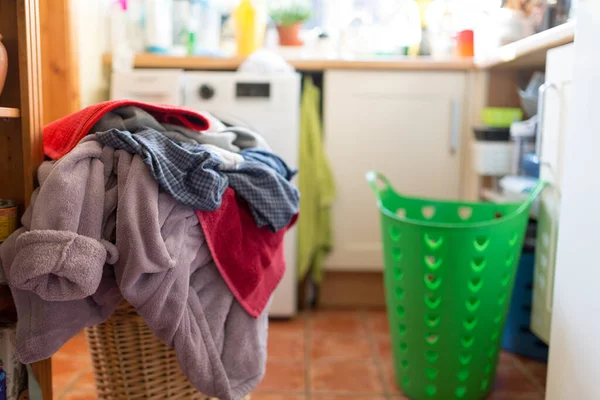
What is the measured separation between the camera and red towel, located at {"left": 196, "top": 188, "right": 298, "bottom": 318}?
911 mm

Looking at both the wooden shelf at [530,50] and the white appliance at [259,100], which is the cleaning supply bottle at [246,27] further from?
the wooden shelf at [530,50]

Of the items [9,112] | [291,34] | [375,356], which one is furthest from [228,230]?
[291,34]

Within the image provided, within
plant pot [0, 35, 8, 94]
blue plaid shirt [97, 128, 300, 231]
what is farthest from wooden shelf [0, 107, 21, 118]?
blue plaid shirt [97, 128, 300, 231]

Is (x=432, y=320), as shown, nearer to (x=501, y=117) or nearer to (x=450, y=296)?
(x=450, y=296)

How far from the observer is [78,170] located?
799 millimetres

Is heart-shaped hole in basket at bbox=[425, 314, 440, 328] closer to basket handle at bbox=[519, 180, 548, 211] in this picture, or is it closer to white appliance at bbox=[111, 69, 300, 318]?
basket handle at bbox=[519, 180, 548, 211]

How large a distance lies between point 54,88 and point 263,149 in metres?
0.78

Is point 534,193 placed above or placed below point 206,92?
below

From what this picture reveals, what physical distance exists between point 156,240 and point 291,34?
1.57 meters

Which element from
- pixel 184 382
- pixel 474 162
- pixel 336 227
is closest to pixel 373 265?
pixel 336 227

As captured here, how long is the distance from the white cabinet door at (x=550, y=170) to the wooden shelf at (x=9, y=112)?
1092 mm

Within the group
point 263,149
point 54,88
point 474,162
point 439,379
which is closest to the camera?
point 263,149

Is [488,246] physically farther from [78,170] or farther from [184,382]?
[78,170]

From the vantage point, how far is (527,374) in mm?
1505
